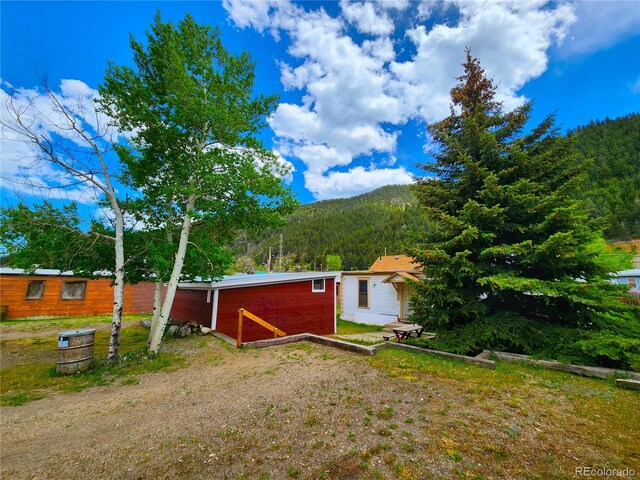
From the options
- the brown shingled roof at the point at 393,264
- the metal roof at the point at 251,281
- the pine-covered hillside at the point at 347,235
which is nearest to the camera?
the metal roof at the point at 251,281

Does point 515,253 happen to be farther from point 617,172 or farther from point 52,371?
point 617,172

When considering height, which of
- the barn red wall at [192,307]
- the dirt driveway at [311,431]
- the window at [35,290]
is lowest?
the dirt driveway at [311,431]

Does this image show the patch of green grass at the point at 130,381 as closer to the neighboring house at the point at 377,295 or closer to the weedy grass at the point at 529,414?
the weedy grass at the point at 529,414

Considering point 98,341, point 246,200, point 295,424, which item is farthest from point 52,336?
point 295,424

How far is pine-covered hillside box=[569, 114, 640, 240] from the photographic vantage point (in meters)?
47.5

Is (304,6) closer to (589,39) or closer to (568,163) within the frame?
(589,39)

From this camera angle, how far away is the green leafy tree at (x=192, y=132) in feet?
26.2

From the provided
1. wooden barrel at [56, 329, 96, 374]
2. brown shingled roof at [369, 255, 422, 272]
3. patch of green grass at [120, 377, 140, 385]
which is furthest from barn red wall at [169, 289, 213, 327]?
brown shingled roof at [369, 255, 422, 272]

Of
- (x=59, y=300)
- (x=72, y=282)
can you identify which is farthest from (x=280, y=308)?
(x=59, y=300)

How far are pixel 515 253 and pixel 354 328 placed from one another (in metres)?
11.3

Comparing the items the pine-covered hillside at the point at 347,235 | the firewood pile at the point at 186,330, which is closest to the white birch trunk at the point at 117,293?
the firewood pile at the point at 186,330

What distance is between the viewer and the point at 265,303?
1247 cm

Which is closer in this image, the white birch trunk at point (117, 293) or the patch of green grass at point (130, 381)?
the patch of green grass at point (130, 381)

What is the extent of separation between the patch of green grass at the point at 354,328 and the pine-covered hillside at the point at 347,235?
53290mm
